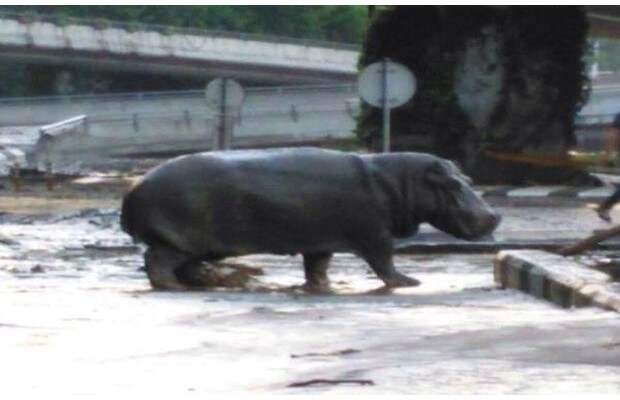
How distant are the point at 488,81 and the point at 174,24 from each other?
6351cm

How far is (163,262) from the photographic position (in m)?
19.0

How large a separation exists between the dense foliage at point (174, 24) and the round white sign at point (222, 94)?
63226 mm

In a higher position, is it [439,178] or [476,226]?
[439,178]

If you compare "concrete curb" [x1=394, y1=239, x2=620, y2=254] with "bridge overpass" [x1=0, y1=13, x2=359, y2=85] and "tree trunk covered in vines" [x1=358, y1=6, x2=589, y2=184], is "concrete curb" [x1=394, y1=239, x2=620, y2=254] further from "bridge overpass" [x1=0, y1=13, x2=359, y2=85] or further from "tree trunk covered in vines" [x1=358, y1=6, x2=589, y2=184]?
"bridge overpass" [x1=0, y1=13, x2=359, y2=85]

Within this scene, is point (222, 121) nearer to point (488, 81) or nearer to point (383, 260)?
point (488, 81)

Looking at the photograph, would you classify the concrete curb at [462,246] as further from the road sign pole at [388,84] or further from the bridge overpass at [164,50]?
the bridge overpass at [164,50]

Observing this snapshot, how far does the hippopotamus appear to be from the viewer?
18812 mm

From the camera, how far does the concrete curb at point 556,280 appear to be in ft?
48.9

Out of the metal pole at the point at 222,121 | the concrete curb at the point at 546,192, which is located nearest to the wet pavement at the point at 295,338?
the metal pole at the point at 222,121

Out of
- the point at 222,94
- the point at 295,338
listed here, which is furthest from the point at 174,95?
the point at 295,338

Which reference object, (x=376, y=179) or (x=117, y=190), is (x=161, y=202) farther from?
(x=117, y=190)

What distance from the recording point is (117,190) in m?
45.3

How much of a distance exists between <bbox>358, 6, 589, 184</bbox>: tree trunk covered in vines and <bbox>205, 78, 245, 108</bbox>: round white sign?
34.9ft

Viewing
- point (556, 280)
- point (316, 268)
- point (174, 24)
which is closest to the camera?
point (556, 280)
